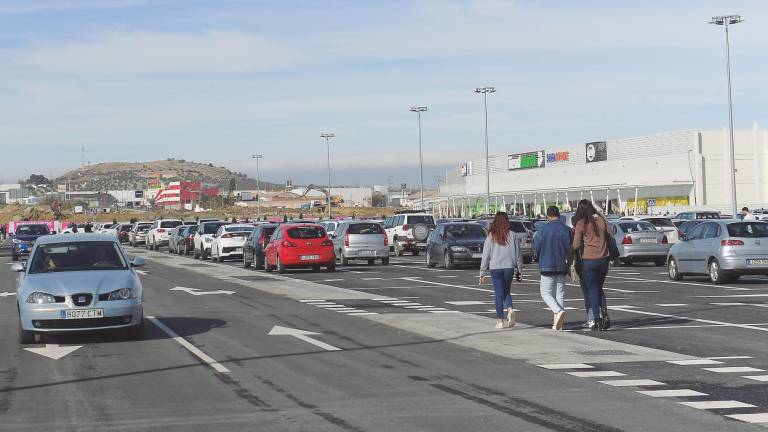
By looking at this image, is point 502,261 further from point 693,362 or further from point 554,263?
point 693,362

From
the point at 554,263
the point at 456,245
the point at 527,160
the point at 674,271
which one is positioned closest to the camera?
the point at 554,263

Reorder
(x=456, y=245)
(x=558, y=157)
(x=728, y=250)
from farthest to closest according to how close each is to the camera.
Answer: (x=558, y=157)
(x=456, y=245)
(x=728, y=250)

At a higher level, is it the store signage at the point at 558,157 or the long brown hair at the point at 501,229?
the store signage at the point at 558,157

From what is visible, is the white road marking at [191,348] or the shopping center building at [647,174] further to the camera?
the shopping center building at [647,174]

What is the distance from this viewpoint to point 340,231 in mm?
42688

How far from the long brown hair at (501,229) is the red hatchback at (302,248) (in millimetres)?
19070

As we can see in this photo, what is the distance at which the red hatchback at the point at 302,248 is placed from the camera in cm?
3656

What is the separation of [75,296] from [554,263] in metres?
6.94

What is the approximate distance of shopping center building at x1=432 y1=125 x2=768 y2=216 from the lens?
93500 millimetres

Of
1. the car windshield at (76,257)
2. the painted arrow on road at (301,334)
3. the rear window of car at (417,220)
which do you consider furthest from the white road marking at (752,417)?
the rear window of car at (417,220)

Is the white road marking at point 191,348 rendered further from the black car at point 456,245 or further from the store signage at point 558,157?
the store signage at point 558,157

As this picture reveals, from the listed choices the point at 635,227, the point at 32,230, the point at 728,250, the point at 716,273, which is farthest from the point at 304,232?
the point at 32,230

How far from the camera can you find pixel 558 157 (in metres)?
116

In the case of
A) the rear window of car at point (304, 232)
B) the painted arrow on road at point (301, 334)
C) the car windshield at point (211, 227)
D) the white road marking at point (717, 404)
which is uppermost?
the car windshield at point (211, 227)
